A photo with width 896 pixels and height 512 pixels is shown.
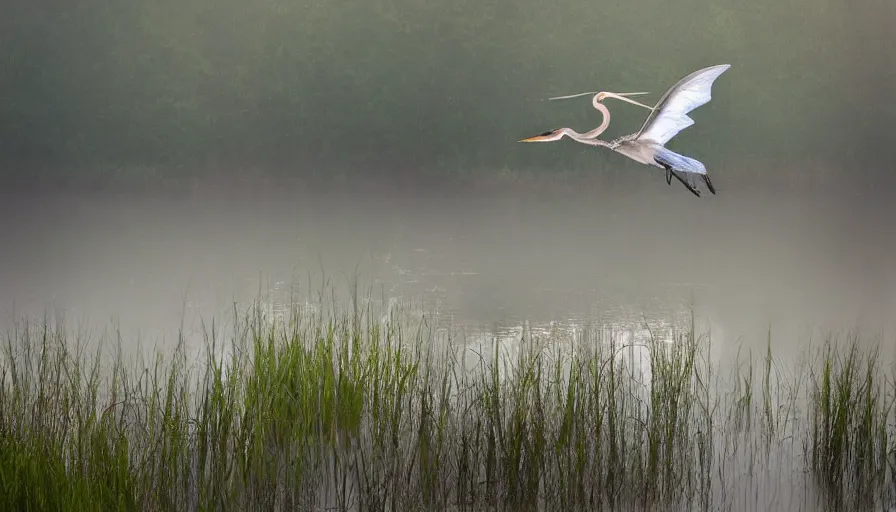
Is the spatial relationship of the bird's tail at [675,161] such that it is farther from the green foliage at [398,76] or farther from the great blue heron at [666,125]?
the green foliage at [398,76]

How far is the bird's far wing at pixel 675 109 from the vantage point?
2158 millimetres

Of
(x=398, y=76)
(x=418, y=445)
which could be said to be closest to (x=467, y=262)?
(x=418, y=445)

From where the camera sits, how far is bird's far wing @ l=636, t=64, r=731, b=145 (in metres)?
2.16

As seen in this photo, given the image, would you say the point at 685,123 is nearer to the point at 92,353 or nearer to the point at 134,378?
the point at 134,378

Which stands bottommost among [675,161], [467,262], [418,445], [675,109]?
[418,445]

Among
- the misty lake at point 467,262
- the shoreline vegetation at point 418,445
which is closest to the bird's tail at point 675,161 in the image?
the shoreline vegetation at point 418,445

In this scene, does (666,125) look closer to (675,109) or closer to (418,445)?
(675,109)

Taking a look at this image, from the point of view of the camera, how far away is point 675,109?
85.3 inches

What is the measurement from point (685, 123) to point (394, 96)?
23.6ft

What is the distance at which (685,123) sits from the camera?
2.16 metres

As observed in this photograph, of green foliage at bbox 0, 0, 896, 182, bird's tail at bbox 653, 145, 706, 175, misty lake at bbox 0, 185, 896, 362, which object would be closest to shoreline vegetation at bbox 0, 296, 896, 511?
bird's tail at bbox 653, 145, 706, 175

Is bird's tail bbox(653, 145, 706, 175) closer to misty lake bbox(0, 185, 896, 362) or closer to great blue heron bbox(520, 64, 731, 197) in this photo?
great blue heron bbox(520, 64, 731, 197)

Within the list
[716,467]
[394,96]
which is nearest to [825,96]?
[394,96]

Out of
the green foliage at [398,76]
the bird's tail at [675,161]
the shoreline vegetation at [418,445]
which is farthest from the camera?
the green foliage at [398,76]
